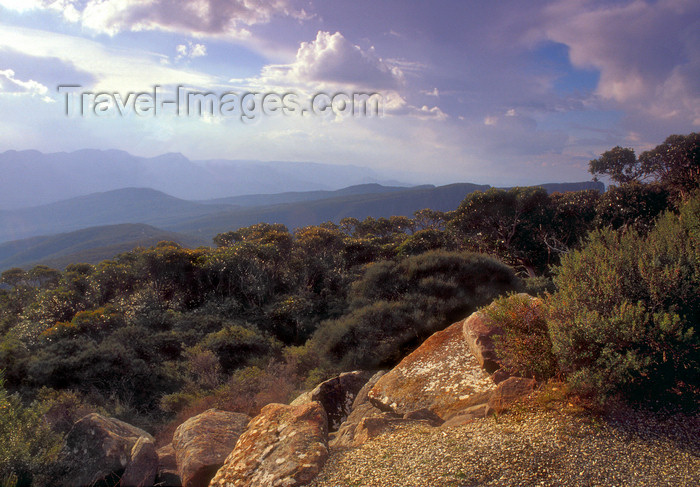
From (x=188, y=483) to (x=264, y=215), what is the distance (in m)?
180

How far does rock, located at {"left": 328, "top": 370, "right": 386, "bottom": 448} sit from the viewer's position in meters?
Result: 4.84

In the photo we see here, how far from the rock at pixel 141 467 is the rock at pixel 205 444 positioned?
1.10 feet

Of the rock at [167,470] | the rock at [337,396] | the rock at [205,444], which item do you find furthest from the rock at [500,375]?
the rock at [167,470]

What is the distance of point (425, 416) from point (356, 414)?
1.38 meters

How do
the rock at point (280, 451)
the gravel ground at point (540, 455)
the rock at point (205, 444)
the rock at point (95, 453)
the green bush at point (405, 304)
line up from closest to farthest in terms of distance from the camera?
the gravel ground at point (540, 455), the rock at point (280, 451), the rock at point (205, 444), the rock at point (95, 453), the green bush at point (405, 304)

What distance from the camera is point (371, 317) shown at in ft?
30.0

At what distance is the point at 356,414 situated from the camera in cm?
590

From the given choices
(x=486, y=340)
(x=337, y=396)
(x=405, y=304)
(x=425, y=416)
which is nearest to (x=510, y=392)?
(x=425, y=416)

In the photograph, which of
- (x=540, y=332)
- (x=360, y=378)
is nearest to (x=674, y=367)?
(x=540, y=332)

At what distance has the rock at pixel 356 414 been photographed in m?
4.84

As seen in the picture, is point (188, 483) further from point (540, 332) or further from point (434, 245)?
point (434, 245)

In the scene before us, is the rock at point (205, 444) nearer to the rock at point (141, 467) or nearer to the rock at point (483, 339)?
the rock at point (141, 467)

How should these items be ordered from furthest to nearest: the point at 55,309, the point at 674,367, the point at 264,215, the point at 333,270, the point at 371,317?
the point at 264,215, the point at 333,270, the point at 55,309, the point at 371,317, the point at 674,367

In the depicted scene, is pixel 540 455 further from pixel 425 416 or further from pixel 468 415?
pixel 425 416
